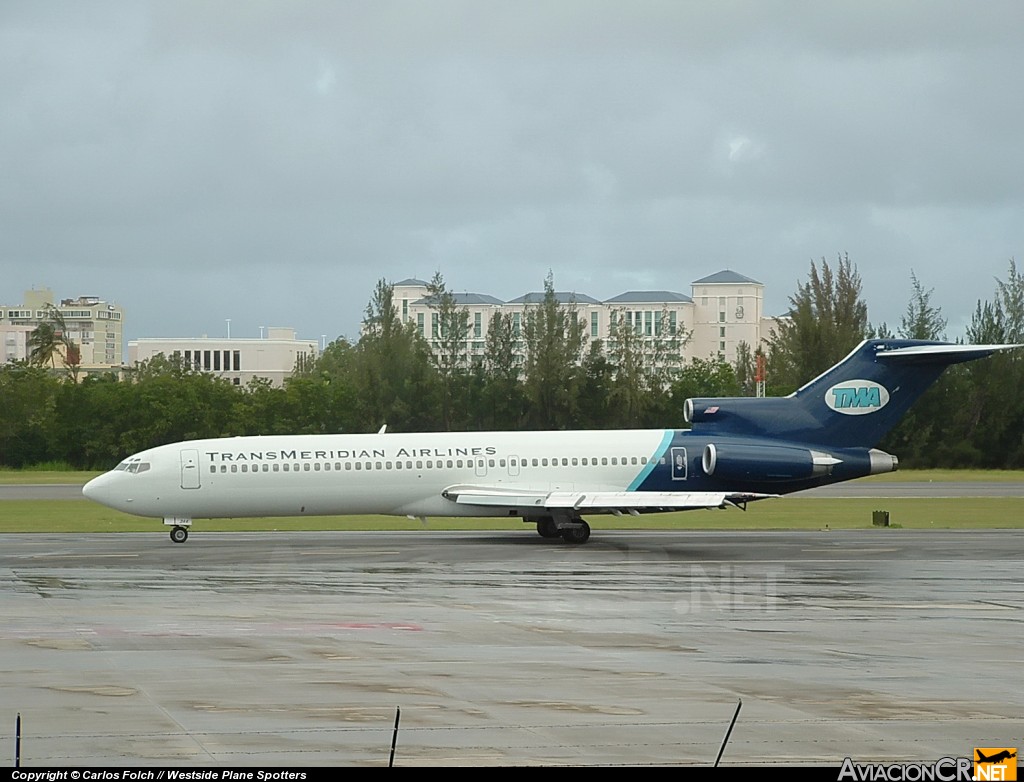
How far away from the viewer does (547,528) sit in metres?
37.1

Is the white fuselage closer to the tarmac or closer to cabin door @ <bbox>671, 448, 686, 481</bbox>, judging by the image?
cabin door @ <bbox>671, 448, 686, 481</bbox>

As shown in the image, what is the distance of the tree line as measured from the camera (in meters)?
82.3

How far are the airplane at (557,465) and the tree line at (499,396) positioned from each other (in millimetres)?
42826

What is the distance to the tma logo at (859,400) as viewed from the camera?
3706 centimetres

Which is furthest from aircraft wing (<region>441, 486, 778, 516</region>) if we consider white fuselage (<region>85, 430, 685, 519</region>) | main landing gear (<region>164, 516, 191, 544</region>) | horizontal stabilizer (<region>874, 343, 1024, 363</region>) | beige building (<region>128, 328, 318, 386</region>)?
beige building (<region>128, 328, 318, 386</region>)

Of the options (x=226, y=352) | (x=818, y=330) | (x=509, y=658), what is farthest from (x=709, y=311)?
(x=509, y=658)

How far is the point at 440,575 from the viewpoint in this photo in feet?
89.1

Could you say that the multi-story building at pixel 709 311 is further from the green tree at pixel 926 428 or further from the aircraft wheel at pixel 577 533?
the aircraft wheel at pixel 577 533

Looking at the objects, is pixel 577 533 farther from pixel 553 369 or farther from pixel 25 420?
pixel 25 420

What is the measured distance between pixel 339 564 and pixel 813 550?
1169cm

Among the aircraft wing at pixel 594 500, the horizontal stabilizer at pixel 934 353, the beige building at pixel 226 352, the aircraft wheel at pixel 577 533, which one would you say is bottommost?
the aircraft wheel at pixel 577 533

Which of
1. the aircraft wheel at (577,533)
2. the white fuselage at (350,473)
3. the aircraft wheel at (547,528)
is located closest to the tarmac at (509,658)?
the aircraft wheel at (577,533)

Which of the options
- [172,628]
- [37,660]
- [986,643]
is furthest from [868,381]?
[37,660]

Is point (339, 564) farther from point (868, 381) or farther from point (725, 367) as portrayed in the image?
point (725, 367)
